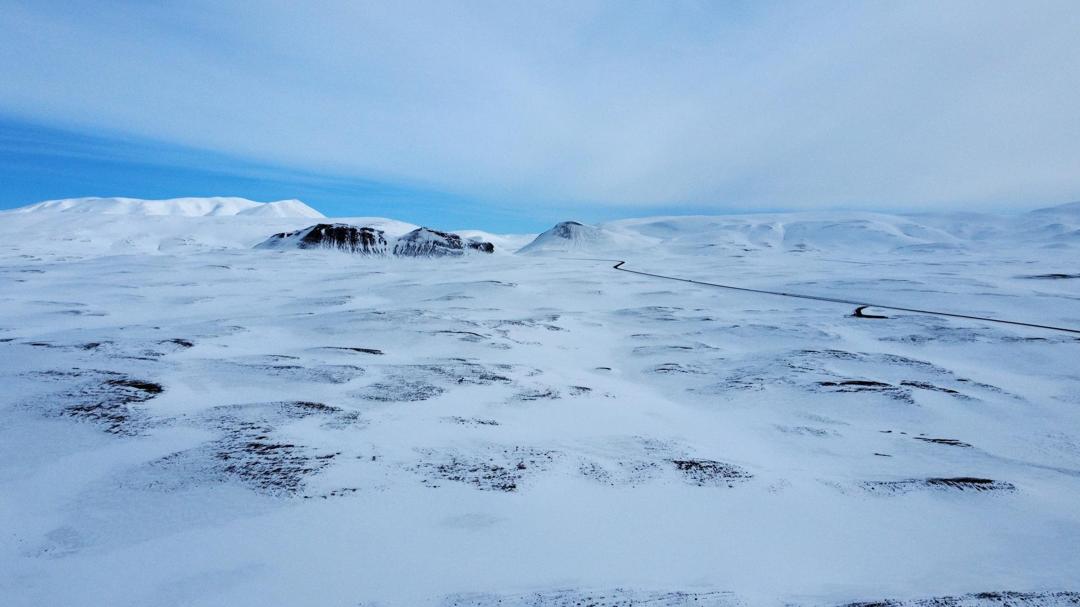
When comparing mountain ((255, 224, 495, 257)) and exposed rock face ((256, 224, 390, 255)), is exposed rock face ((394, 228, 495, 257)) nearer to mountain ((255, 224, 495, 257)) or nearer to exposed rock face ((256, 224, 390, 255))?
mountain ((255, 224, 495, 257))

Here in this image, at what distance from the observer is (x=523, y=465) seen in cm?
377

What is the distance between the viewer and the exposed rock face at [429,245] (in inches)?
1737

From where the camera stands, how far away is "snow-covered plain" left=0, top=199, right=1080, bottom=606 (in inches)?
103

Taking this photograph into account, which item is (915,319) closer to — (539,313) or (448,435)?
(539,313)

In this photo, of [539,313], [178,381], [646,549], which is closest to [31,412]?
[178,381]

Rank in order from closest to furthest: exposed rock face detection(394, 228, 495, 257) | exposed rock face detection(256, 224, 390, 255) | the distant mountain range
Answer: exposed rock face detection(256, 224, 390, 255), exposed rock face detection(394, 228, 495, 257), the distant mountain range

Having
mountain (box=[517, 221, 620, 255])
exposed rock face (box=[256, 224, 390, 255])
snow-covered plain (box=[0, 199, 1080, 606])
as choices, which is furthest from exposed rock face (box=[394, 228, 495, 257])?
snow-covered plain (box=[0, 199, 1080, 606])

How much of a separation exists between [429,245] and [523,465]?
43.2m

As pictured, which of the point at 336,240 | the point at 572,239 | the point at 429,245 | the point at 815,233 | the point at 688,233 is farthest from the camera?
the point at 688,233

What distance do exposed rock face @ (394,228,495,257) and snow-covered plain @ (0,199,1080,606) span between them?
117ft

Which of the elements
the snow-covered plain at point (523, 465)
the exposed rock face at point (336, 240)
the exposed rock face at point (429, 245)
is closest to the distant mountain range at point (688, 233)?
the exposed rock face at point (429, 245)

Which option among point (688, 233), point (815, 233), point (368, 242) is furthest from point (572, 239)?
point (815, 233)

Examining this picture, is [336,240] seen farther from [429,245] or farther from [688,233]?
[688,233]

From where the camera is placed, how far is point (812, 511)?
340 cm
